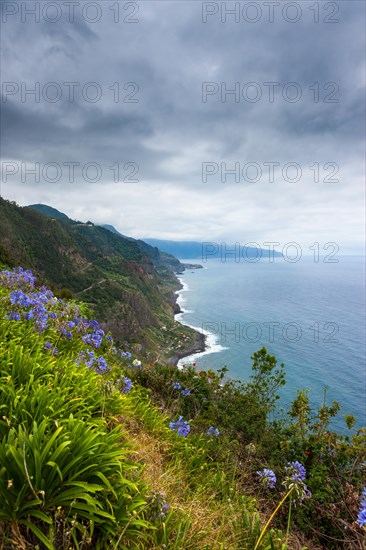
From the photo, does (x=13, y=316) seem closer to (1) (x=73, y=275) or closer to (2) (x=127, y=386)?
(2) (x=127, y=386)

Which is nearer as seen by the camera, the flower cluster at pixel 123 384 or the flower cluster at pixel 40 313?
the flower cluster at pixel 123 384

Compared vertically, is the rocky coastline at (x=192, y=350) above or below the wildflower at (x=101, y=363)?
below

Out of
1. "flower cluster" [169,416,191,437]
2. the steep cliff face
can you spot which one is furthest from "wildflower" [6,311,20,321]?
the steep cliff face

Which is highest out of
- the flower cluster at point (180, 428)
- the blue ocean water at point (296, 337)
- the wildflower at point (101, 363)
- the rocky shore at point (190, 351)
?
the wildflower at point (101, 363)

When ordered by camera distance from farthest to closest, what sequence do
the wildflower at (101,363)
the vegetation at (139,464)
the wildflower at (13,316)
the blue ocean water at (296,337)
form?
the blue ocean water at (296,337), the wildflower at (101,363), the wildflower at (13,316), the vegetation at (139,464)

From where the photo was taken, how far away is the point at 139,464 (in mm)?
3600

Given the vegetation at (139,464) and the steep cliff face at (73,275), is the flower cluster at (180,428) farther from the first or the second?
the steep cliff face at (73,275)

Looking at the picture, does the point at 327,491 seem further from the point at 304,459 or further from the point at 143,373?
the point at 143,373

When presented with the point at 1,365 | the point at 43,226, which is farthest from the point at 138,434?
the point at 43,226

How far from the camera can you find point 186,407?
871 cm

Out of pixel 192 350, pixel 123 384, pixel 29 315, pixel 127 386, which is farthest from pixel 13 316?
pixel 192 350

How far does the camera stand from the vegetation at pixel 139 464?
2.71 m

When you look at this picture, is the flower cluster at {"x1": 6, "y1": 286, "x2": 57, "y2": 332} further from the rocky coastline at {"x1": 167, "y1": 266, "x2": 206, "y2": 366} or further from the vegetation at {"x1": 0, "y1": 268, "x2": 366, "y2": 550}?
the rocky coastline at {"x1": 167, "y1": 266, "x2": 206, "y2": 366}

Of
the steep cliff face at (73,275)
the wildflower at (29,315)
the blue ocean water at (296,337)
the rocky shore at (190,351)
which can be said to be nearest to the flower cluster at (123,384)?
the wildflower at (29,315)
